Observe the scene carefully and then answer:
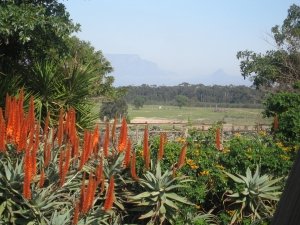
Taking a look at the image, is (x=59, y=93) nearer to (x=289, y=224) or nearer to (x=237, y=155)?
(x=237, y=155)

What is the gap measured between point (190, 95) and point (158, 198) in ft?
435

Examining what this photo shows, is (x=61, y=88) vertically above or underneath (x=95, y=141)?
above

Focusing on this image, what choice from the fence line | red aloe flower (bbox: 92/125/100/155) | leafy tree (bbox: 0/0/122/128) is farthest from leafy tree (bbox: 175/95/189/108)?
red aloe flower (bbox: 92/125/100/155)

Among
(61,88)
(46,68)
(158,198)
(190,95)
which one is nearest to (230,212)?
(158,198)

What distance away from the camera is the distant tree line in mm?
114938

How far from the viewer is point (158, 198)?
7332 mm

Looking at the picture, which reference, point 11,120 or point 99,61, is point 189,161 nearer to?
point 11,120

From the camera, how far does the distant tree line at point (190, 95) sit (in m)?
115

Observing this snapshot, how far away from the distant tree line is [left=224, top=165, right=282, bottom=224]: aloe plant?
98494mm

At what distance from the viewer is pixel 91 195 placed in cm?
591

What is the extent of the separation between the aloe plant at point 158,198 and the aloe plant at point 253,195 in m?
0.82

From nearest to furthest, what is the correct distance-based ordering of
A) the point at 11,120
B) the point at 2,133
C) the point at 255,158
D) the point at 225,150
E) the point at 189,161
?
the point at 2,133 → the point at 11,120 → the point at 189,161 → the point at 255,158 → the point at 225,150

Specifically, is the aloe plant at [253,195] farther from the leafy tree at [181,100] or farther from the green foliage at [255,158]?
Answer: the leafy tree at [181,100]

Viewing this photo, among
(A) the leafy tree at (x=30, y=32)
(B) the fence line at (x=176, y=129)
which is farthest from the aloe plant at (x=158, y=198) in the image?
(A) the leafy tree at (x=30, y=32)
